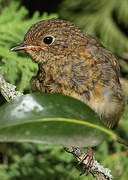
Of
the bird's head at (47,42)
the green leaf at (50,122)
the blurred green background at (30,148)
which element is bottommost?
the blurred green background at (30,148)

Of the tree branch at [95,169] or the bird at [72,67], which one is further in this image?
the bird at [72,67]

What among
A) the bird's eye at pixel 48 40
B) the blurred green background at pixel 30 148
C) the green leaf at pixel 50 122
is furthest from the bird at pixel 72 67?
the green leaf at pixel 50 122

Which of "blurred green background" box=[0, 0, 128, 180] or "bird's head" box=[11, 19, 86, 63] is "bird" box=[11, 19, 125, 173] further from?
"blurred green background" box=[0, 0, 128, 180]

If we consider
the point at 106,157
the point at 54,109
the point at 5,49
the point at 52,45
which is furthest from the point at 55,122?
the point at 106,157

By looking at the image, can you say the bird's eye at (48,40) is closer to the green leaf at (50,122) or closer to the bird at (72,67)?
the bird at (72,67)

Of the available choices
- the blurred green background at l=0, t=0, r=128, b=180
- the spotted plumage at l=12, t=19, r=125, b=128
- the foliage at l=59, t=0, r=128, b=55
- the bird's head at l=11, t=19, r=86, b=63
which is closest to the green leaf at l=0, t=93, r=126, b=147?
the spotted plumage at l=12, t=19, r=125, b=128

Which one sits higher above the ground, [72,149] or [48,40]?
[48,40]

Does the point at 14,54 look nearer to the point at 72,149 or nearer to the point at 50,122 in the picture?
the point at 72,149

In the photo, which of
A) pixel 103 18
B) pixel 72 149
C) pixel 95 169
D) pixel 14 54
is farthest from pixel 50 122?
pixel 103 18
